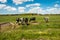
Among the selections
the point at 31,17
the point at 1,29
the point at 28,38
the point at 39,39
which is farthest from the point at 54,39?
the point at 31,17

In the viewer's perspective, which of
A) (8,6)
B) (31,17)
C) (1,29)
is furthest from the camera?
(31,17)

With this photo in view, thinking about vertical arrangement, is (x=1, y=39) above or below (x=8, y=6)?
below

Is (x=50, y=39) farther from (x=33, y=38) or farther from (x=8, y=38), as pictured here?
(x=8, y=38)

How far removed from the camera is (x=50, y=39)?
22.3ft

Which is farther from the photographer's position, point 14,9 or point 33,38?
point 14,9

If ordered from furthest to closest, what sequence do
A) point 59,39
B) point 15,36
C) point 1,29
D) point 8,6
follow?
point 8,6, point 1,29, point 15,36, point 59,39

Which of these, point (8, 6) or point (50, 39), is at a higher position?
point (8, 6)

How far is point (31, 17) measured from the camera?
1548cm

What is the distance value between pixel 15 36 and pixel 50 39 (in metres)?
1.89

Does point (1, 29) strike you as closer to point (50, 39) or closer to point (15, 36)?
point (15, 36)

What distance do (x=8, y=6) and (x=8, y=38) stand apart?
4.33m

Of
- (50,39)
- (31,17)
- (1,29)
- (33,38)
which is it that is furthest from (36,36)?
(31,17)

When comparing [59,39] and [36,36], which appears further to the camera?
[36,36]

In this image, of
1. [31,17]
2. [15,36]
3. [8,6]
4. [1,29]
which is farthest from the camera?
[31,17]
